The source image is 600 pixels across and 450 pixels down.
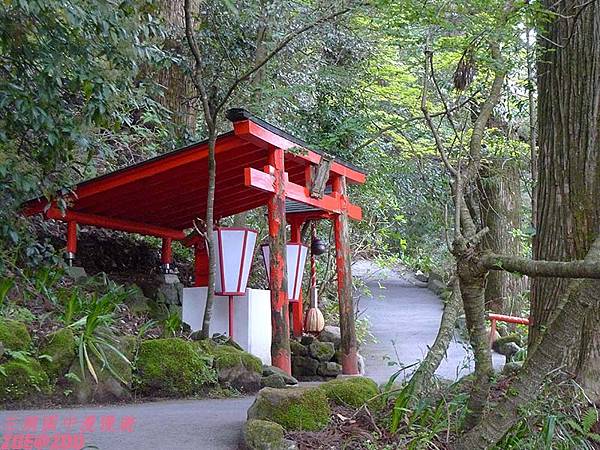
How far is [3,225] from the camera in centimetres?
687

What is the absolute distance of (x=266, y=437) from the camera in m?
3.75

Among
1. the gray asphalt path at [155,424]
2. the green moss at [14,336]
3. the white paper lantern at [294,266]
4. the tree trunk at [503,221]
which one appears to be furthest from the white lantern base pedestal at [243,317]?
the tree trunk at [503,221]

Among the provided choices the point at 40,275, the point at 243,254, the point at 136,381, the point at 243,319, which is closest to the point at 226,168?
the point at 243,254

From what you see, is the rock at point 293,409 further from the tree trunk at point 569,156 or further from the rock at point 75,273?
the rock at point 75,273

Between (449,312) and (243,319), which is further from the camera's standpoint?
(243,319)

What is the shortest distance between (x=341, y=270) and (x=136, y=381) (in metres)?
4.06

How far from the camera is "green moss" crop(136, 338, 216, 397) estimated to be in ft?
19.7

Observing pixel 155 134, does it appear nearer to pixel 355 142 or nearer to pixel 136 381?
pixel 355 142

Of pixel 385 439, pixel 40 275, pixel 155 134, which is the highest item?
pixel 155 134

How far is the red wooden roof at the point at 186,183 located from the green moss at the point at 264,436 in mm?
3650

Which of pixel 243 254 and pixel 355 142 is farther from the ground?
pixel 355 142

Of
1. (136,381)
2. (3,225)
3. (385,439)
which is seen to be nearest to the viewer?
(385,439)

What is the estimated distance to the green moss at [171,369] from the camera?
6.01 meters

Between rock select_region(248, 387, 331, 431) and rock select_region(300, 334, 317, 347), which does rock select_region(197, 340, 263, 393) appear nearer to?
rock select_region(248, 387, 331, 431)
